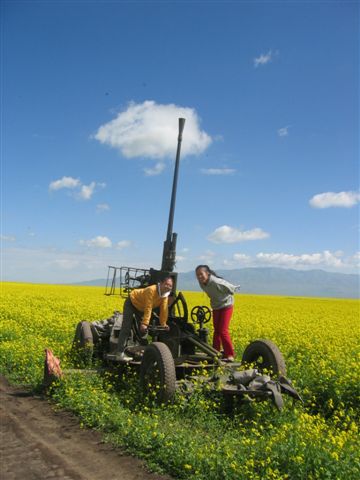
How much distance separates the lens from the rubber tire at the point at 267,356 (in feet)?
24.5

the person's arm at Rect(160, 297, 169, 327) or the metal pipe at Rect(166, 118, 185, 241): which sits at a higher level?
the metal pipe at Rect(166, 118, 185, 241)

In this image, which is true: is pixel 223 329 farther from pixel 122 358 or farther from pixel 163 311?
pixel 122 358

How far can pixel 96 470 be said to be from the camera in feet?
16.3

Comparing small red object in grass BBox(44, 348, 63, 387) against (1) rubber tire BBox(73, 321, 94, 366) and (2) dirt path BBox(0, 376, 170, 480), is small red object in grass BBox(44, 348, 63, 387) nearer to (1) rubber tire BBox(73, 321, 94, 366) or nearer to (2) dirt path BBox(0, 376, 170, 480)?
(2) dirt path BBox(0, 376, 170, 480)

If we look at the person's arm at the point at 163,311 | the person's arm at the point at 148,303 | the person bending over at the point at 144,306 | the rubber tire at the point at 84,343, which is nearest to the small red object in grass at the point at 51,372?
the person bending over at the point at 144,306

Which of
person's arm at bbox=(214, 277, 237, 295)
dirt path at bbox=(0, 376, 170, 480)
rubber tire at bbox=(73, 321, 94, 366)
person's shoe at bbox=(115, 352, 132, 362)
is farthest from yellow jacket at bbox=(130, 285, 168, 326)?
rubber tire at bbox=(73, 321, 94, 366)

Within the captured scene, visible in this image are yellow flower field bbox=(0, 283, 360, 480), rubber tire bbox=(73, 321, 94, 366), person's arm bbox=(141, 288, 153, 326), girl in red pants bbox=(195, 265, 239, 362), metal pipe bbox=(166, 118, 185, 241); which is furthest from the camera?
rubber tire bbox=(73, 321, 94, 366)

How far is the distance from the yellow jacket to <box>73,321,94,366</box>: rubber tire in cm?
219

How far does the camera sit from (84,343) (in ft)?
32.8

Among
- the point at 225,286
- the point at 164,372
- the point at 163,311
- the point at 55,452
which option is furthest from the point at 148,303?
the point at 55,452

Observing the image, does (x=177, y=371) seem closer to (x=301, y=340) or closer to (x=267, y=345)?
(x=267, y=345)

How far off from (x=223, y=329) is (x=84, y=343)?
3.17 m

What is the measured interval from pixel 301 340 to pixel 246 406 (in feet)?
22.5

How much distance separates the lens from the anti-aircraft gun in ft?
21.7
